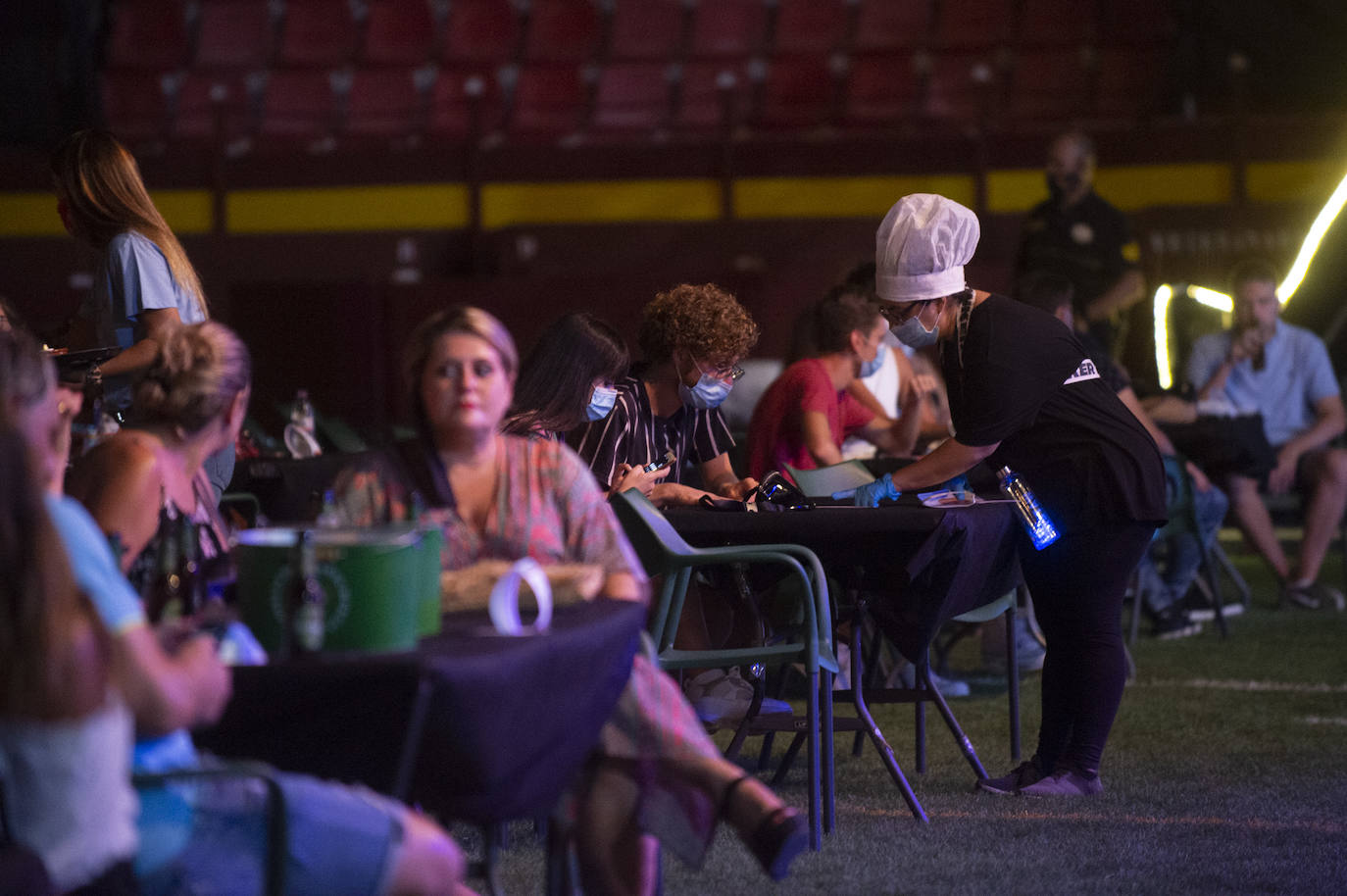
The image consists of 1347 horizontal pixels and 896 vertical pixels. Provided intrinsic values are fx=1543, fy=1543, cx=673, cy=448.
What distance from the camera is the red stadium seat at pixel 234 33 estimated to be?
11.2 m

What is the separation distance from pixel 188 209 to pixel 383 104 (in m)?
1.76

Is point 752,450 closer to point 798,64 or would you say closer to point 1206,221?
point 1206,221

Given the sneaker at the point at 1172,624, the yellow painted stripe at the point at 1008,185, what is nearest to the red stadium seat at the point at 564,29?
the yellow painted stripe at the point at 1008,185

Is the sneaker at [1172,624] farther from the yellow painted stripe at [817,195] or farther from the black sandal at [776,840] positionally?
the black sandal at [776,840]

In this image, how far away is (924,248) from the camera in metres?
3.65

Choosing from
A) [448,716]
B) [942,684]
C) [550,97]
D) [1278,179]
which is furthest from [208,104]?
[448,716]

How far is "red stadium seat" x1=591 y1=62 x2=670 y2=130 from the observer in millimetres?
10875

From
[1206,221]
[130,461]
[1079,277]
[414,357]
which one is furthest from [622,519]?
[1206,221]

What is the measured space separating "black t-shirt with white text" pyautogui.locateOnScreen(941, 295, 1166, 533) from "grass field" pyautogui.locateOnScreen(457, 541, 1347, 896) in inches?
27.9

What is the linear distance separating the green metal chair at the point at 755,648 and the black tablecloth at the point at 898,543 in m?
0.09

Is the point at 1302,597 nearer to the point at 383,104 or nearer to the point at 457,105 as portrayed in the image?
the point at 457,105

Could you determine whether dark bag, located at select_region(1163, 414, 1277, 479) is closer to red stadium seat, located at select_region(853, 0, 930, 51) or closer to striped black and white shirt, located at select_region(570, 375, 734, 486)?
striped black and white shirt, located at select_region(570, 375, 734, 486)

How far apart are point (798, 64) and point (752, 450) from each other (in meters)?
6.51

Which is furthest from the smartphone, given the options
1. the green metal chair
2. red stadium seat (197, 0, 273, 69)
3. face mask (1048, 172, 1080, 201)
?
red stadium seat (197, 0, 273, 69)
